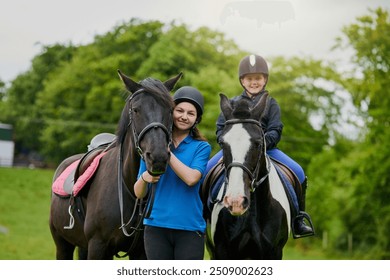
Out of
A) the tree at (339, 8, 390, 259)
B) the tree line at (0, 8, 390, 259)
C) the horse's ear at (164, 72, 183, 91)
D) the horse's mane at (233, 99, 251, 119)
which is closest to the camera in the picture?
the horse's mane at (233, 99, 251, 119)

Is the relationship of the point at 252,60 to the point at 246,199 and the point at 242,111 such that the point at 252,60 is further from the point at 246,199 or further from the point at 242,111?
the point at 246,199

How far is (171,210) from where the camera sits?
4.68 m

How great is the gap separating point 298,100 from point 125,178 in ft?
76.6

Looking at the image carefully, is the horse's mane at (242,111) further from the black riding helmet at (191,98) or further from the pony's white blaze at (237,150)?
the black riding helmet at (191,98)

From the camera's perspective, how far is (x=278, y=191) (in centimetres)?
589

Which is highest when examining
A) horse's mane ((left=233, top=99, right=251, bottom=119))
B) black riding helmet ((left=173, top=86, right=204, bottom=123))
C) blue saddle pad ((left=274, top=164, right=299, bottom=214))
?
black riding helmet ((left=173, top=86, right=204, bottom=123))

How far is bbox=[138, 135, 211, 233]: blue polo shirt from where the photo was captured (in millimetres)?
4668

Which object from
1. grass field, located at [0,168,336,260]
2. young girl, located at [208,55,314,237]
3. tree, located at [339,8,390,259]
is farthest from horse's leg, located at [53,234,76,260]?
tree, located at [339,8,390,259]

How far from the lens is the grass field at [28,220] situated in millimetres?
18881

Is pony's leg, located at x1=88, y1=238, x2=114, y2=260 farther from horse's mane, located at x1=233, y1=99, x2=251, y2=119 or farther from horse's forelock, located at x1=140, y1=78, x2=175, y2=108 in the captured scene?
horse's mane, located at x1=233, y1=99, x2=251, y2=119

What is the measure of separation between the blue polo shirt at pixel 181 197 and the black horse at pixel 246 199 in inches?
10.2
